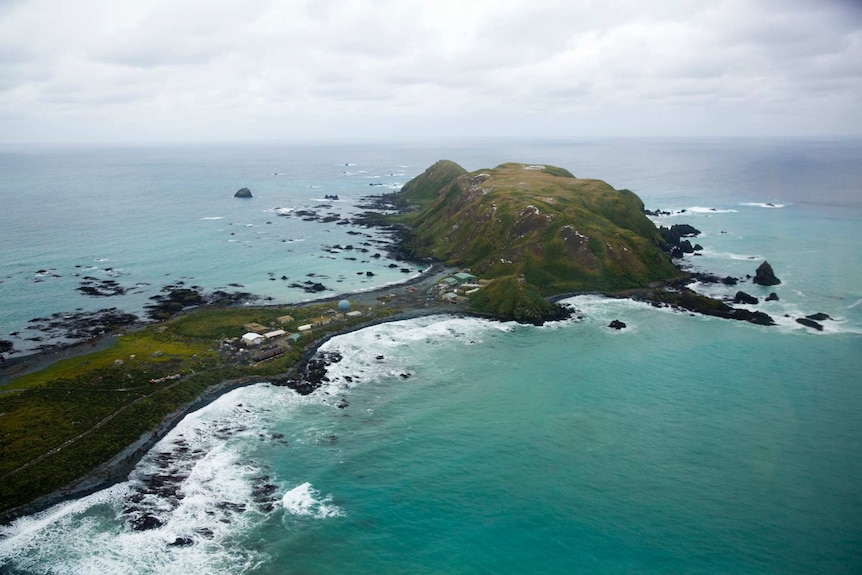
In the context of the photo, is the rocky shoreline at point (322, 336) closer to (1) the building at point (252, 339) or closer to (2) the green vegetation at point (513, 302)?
(2) the green vegetation at point (513, 302)

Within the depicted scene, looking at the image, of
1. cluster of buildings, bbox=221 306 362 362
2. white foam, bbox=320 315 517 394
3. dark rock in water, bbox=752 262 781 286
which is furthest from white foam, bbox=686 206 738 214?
cluster of buildings, bbox=221 306 362 362

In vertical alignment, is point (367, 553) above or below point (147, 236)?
below

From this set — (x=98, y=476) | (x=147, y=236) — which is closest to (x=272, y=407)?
(x=98, y=476)

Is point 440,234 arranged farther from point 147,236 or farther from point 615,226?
point 147,236

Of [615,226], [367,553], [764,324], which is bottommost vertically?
[367,553]

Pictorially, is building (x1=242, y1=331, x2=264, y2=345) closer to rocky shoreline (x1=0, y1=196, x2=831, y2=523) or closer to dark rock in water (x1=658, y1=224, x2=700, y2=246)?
rocky shoreline (x1=0, y1=196, x2=831, y2=523)

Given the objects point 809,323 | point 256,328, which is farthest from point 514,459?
point 809,323

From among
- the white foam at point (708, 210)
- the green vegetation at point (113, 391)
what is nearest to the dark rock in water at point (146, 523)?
the green vegetation at point (113, 391)

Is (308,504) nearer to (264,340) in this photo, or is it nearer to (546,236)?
(264,340)
